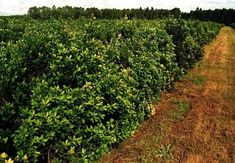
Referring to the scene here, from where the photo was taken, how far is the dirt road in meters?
8.57

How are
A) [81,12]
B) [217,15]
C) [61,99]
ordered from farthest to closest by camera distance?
[217,15]
[81,12]
[61,99]

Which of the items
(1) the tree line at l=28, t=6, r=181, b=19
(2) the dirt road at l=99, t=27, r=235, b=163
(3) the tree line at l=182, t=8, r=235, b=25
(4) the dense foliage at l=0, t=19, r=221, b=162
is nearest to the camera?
(4) the dense foliage at l=0, t=19, r=221, b=162

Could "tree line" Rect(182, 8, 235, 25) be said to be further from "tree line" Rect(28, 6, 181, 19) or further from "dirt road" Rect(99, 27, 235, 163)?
"dirt road" Rect(99, 27, 235, 163)

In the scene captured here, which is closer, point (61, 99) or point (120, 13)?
point (61, 99)

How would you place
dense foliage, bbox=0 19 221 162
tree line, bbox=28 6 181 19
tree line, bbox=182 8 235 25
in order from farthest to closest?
tree line, bbox=182 8 235 25 → tree line, bbox=28 6 181 19 → dense foliage, bbox=0 19 221 162

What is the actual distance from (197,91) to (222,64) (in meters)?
9.09

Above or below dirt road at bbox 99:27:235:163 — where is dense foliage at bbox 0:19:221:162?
above

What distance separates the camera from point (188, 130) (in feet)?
33.5

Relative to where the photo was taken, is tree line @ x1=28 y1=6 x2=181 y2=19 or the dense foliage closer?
the dense foliage

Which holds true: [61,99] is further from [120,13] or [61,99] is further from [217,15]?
[217,15]

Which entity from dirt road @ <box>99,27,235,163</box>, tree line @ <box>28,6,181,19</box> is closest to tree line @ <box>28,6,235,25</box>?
tree line @ <box>28,6,181,19</box>

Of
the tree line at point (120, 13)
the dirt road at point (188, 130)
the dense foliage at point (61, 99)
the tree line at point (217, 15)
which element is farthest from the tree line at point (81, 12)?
the dense foliage at point (61, 99)

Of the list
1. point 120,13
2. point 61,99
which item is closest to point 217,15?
point 120,13

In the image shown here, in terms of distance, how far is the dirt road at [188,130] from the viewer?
8570 mm
